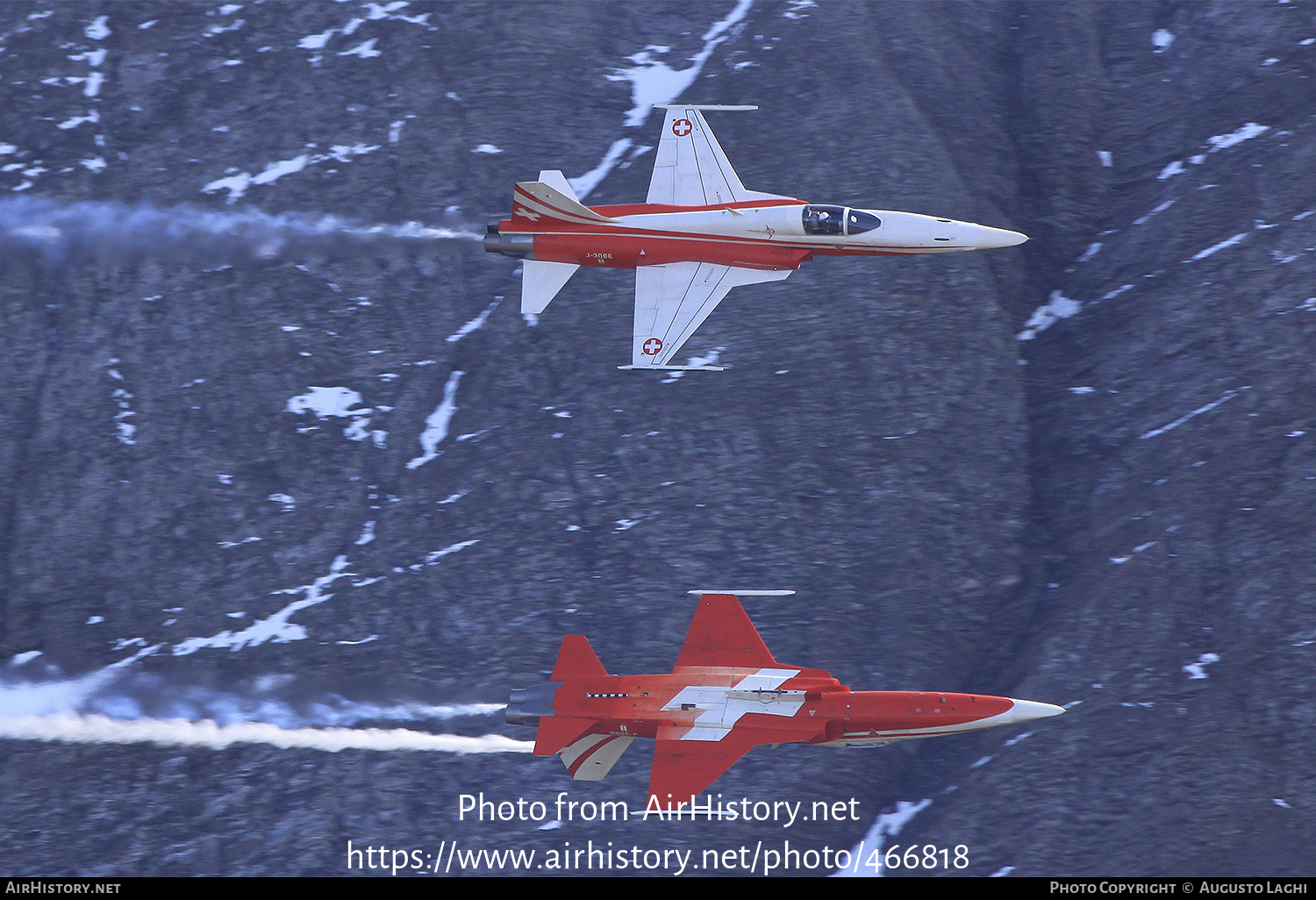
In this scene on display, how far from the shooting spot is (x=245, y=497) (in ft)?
155

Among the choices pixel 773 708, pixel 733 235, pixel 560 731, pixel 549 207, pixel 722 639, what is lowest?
pixel 560 731

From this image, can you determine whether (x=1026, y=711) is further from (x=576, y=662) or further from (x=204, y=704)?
(x=204, y=704)

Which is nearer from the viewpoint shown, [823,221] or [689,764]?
[689,764]

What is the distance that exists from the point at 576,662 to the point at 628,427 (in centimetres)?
1256

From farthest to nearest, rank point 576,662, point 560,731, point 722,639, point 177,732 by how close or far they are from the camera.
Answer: point 177,732 < point 722,639 < point 576,662 < point 560,731

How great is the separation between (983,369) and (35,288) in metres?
35.9

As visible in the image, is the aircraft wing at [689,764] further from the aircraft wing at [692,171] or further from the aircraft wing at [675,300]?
the aircraft wing at [692,171]

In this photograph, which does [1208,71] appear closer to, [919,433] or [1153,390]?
[1153,390]

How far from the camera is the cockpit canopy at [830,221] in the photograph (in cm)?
4009

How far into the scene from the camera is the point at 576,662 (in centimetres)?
3681

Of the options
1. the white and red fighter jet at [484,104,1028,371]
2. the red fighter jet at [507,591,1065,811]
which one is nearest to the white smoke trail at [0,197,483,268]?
the white and red fighter jet at [484,104,1028,371]

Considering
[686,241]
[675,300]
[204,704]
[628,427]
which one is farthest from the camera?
[628,427]

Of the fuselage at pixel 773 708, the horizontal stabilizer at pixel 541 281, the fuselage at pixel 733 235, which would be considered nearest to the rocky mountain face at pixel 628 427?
the fuselage at pixel 773 708

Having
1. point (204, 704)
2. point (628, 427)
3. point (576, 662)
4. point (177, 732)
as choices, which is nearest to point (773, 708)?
point (576, 662)
